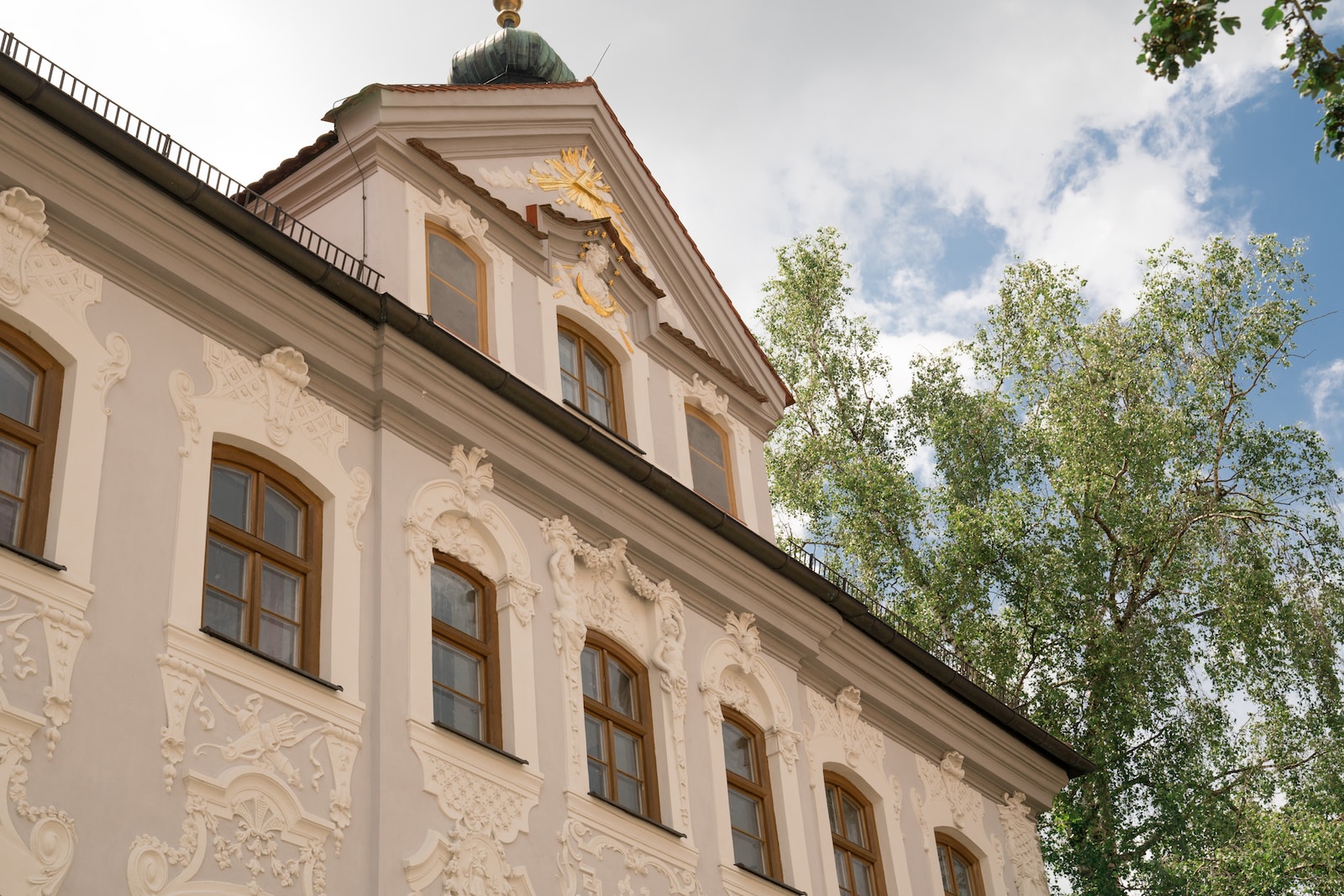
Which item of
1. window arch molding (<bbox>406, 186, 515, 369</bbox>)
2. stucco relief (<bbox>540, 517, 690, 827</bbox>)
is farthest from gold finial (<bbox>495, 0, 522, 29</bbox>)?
stucco relief (<bbox>540, 517, 690, 827</bbox>)

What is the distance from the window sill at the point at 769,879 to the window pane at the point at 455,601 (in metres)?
3.18

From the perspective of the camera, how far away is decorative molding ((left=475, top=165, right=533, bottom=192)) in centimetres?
1617

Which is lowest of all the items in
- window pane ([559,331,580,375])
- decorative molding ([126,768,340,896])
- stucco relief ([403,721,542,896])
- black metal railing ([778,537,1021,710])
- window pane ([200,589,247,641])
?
decorative molding ([126,768,340,896])

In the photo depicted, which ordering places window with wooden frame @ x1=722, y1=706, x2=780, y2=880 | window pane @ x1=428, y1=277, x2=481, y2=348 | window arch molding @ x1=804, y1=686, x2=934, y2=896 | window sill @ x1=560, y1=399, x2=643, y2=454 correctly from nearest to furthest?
window pane @ x1=428, y1=277, x2=481, y2=348
window with wooden frame @ x1=722, y1=706, x2=780, y2=880
window sill @ x1=560, y1=399, x2=643, y2=454
window arch molding @ x1=804, y1=686, x2=934, y2=896

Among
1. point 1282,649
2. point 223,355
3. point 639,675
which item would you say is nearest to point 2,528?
point 223,355

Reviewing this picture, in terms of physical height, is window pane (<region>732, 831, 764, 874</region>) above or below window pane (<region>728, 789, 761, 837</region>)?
below

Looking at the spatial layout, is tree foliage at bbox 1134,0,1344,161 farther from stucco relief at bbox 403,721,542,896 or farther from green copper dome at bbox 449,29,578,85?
green copper dome at bbox 449,29,578,85

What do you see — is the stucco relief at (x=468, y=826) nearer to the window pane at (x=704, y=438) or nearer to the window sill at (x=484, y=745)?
the window sill at (x=484, y=745)

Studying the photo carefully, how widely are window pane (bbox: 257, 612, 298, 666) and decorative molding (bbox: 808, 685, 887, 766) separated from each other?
265 inches

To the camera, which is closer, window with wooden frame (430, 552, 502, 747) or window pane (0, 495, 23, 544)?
window pane (0, 495, 23, 544)

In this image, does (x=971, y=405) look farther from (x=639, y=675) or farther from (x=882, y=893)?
(x=639, y=675)

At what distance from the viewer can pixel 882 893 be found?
16453 millimetres

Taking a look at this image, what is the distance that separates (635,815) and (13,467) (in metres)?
5.48

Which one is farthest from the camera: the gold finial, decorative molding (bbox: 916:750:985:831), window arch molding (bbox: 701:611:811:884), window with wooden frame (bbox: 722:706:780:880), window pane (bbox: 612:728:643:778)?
the gold finial
